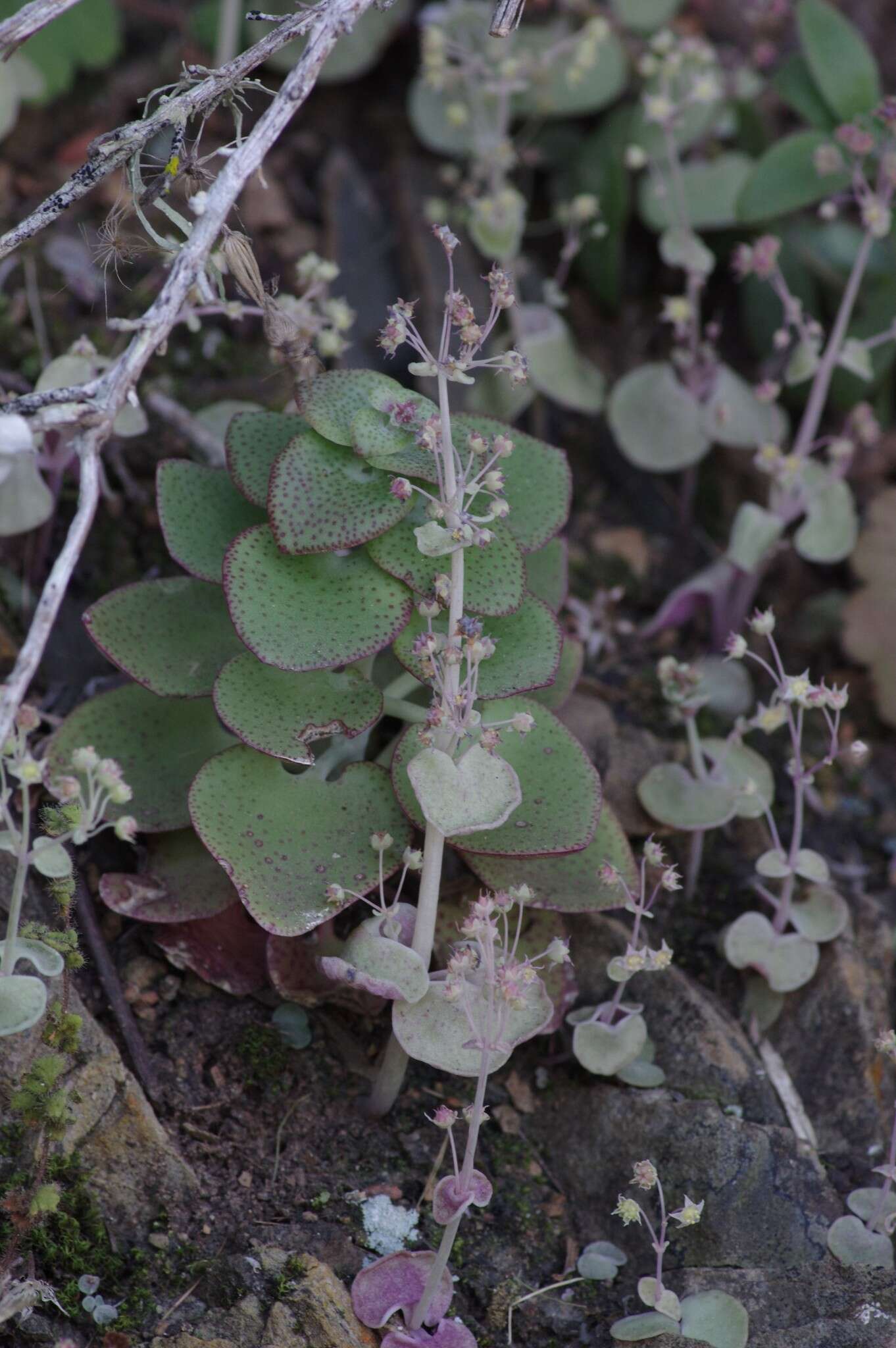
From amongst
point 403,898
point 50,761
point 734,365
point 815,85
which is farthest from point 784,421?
point 50,761

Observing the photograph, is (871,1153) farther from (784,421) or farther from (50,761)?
(784,421)

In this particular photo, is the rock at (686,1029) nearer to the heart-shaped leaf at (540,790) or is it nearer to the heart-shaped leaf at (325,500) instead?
the heart-shaped leaf at (540,790)

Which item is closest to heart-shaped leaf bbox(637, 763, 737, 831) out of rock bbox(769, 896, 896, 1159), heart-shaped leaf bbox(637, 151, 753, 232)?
rock bbox(769, 896, 896, 1159)

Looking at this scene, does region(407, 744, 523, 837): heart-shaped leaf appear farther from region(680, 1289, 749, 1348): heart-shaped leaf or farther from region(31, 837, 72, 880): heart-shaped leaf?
region(680, 1289, 749, 1348): heart-shaped leaf

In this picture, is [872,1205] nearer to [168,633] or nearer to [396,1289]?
[396,1289]

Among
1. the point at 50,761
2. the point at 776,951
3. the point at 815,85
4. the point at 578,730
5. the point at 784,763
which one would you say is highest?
the point at 50,761

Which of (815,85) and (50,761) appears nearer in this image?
(50,761)

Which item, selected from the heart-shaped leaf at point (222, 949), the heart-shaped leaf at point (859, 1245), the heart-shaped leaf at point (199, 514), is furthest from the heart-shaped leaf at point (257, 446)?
the heart-shaped leaf at point (859, 1245)
